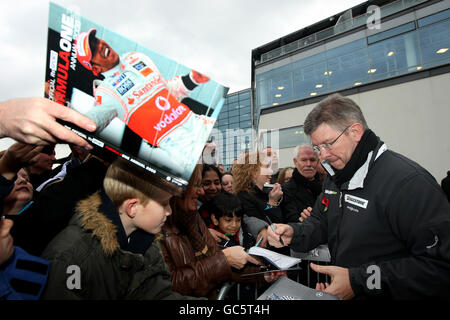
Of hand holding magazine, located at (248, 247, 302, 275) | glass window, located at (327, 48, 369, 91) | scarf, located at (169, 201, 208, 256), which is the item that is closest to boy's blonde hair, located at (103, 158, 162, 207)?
scarf, located at (169, 201, 208, 256)

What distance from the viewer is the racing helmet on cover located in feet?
3.07

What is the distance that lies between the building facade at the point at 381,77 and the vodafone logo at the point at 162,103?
13819 millimetres

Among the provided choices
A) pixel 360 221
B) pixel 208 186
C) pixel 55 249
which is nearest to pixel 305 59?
pixel 208 186

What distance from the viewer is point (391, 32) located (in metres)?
13.2

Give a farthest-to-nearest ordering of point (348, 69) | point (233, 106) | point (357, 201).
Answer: point (233, 106) → point (348, 69) → point (357, 201)

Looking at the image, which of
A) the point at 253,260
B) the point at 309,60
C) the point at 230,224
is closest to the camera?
the point at 253,260

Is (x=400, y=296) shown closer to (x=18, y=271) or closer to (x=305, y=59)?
(x=18, y=271)

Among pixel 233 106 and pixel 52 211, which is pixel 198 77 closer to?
pixel 52 211

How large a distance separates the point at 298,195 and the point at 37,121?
11.7 feet

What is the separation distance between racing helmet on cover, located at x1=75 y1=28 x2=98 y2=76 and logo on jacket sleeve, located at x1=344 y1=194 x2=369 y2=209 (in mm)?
1810

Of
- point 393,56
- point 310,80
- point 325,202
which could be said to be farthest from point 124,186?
point 310,80

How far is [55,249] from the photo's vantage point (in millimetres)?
1256

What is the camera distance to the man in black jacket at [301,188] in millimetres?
3783
